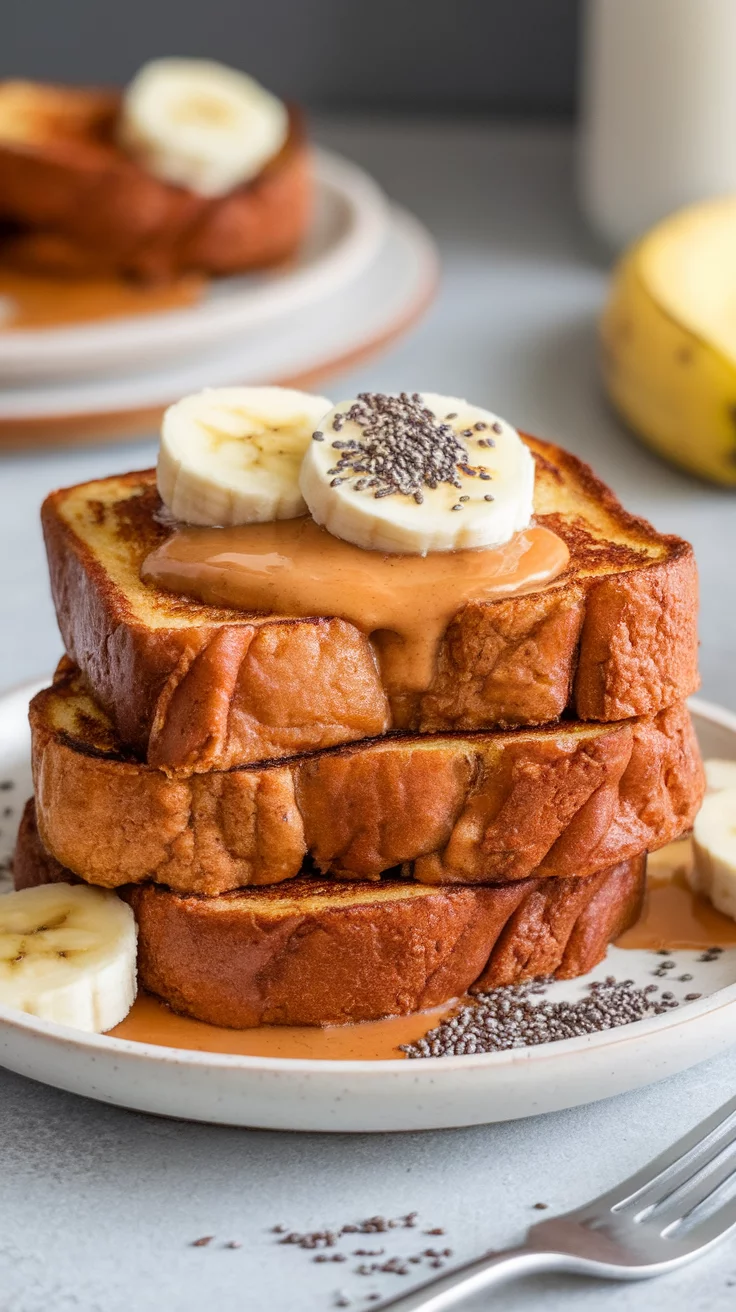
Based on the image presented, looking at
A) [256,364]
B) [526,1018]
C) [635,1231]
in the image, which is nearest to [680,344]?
[256,364]

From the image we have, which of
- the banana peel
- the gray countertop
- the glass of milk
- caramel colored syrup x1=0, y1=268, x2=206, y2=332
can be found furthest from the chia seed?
the glass of milk

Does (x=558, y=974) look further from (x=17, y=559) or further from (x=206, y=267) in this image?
(x=206, y=267)

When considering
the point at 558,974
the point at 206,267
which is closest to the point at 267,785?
the point at 558,974

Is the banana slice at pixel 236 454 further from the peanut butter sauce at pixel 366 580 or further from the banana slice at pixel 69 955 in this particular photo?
the banana slice at pixel 69 955

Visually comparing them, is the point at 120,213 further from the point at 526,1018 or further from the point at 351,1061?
the point at 351,1061

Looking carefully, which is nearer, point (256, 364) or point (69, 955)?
point (69, 955)
